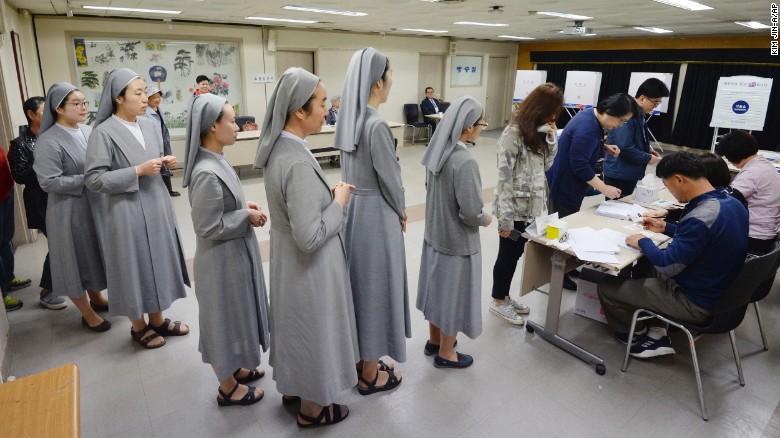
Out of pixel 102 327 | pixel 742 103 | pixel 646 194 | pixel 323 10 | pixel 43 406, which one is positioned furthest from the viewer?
pixel 742 103

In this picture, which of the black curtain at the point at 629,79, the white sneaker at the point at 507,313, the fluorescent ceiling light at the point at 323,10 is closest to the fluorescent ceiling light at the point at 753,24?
the black curtain at the point at 629,79

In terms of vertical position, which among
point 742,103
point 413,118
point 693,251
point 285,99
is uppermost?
point 285,99

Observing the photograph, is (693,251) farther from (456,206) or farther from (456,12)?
(456,12)

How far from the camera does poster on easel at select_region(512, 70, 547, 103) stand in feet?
36.8

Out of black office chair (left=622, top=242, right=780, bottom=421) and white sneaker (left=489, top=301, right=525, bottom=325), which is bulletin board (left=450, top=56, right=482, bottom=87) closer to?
white sneaker (left=489, top=301, right=525, bottom=325)

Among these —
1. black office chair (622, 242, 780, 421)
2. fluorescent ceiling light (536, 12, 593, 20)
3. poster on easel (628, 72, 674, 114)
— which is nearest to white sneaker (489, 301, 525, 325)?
black office chair (622, 242, 780, 421)

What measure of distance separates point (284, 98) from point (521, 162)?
5.06 ft

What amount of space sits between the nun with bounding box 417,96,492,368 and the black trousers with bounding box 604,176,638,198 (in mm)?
1781

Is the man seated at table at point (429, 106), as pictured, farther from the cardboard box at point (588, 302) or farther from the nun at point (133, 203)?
the nun at point (133, 203)

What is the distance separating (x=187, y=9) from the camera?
5695mm

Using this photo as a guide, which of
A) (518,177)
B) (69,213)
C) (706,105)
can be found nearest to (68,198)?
(69,213)

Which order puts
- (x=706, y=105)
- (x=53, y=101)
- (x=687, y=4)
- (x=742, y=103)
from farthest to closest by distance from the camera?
(x=706, y=105)
(x=742, y=103)
(x=687, y=4)
(x=53, y=101)

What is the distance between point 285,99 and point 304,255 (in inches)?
22.6

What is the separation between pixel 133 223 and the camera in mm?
2408
